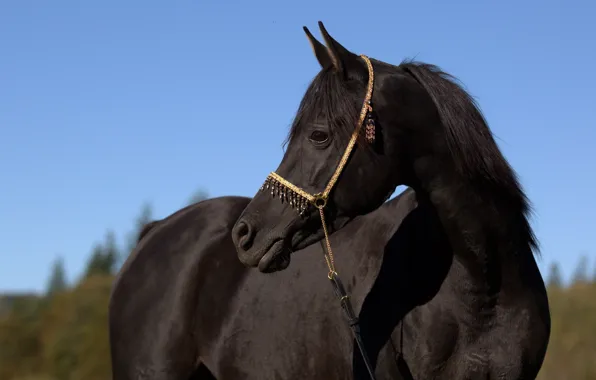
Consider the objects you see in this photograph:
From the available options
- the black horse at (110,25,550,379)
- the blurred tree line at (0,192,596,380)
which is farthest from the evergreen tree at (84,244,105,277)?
the black horse at (110,25,550,379)

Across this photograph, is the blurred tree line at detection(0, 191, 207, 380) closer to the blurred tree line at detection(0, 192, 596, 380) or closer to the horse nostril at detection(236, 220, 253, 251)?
the blurred tree line at detection(0, 192, 596, 380)

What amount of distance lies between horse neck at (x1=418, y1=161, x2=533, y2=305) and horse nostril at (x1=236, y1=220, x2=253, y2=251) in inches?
32.3

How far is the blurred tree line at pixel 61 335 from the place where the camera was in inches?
361

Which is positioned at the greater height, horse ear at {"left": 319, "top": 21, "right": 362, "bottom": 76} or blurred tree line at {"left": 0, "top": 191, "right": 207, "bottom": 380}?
horse ear at {"left": 319, "top": 21, "right": 362, "bottom": 76}

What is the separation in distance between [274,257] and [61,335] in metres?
7.14

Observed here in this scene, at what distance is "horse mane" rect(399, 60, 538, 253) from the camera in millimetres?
3279

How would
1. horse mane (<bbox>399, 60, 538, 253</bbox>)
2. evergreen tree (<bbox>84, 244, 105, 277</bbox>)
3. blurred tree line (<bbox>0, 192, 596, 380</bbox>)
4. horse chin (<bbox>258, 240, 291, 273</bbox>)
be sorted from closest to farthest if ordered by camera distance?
horse chin (<bbox>258, 240, 291, 273</bbox>) < horse mane (<bbox>399, 60, 538, 253</bbox>) < blurred tree line (<bbox>0, 192, 596, 380</bbox>) < evergreen tree (<bbox>84, 244, 105, 277</bbox>)

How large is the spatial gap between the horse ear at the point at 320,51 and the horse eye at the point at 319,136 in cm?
34

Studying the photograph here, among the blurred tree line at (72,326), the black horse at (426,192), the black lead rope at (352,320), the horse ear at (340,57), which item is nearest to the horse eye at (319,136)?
the black horse at (426,192)

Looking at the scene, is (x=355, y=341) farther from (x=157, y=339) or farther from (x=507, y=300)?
(x=157, y=339)

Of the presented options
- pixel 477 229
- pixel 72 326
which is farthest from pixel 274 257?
pixel 72 326

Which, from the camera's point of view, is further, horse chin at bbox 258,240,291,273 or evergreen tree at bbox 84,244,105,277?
evergreen tree at bbox 84,244,105,277

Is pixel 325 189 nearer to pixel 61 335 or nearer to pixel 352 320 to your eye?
pixel 352 320

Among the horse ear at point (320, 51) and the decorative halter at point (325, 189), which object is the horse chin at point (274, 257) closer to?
the decorative halter at point (325, 189)
